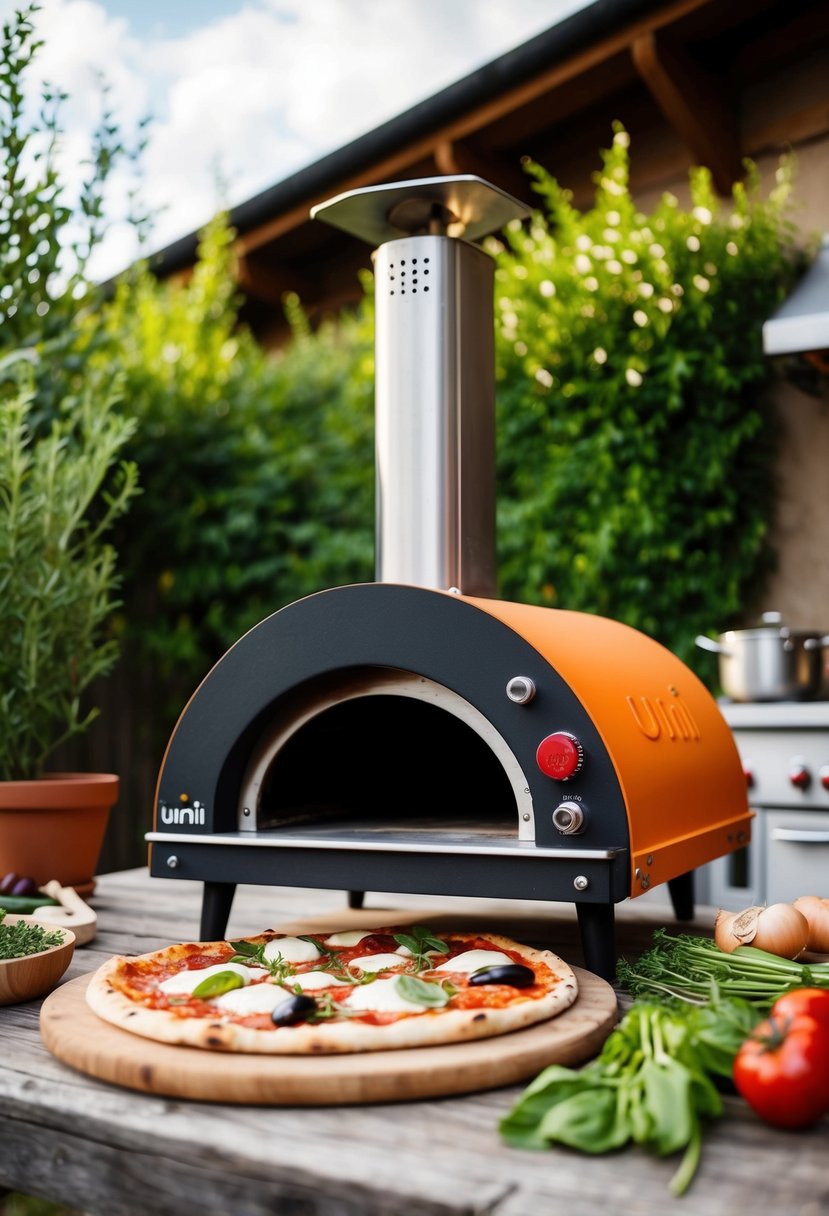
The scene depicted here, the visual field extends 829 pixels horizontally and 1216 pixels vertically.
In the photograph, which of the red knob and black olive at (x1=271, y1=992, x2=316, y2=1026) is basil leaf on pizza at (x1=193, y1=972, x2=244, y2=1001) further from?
the red knob

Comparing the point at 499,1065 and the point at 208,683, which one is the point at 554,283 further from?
the point at 499,1065

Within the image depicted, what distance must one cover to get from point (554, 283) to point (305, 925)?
319 cm

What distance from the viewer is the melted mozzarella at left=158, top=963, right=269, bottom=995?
5.25ft

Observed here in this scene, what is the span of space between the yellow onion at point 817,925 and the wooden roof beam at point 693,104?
3.76 metres

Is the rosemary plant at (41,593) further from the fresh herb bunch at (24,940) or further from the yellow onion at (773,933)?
the yellow onion at (773,933)

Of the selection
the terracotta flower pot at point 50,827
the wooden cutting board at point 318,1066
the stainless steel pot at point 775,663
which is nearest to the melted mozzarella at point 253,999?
the wooden cutting board at point 318,1066

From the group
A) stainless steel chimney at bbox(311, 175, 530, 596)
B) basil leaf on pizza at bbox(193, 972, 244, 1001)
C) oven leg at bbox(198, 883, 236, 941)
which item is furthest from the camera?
stainless steel chimney at bbox(311, 175, 530, 596)

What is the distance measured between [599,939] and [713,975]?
23 cm

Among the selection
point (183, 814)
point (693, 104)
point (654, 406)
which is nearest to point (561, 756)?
point (183, 814)

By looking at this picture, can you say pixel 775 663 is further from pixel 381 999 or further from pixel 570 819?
pixel 381 999

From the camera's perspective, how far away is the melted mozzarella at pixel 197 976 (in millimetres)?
1601

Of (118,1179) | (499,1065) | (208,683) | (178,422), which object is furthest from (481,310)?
(178,422)

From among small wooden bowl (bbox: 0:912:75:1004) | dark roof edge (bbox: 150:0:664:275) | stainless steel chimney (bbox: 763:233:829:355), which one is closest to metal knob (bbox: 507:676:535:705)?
small wooden bowl (bbox: 0:912:75:1004)

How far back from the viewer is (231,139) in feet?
19.2
